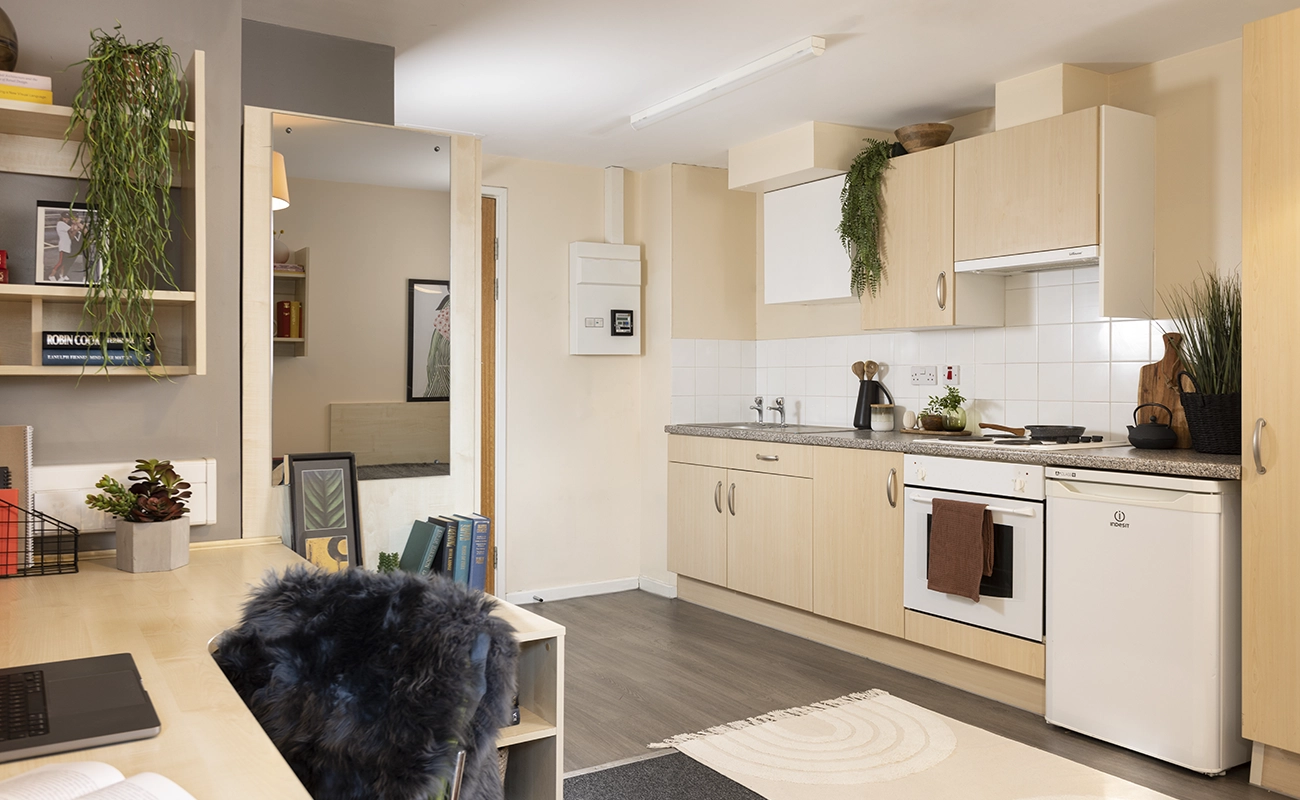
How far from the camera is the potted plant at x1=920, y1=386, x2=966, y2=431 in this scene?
13.9ft

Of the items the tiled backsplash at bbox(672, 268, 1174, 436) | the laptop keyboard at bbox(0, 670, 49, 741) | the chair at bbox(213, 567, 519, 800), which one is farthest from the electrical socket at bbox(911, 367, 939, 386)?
the laptop keyboard at bbox(0, 670, 49, 741)

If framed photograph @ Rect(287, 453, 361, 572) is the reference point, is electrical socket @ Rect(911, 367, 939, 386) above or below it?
above

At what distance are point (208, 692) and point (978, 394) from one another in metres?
3.61

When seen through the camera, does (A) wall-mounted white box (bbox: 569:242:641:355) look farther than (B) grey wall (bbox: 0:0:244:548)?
Yes

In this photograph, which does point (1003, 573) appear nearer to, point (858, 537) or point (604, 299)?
point (858, 537)

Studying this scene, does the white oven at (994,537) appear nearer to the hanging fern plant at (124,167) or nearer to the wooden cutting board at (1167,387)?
the wooden cutting board at (1167,387)

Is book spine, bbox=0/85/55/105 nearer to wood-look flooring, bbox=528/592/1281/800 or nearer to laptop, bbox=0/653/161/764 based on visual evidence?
laptop, bbox=0/653/161/764

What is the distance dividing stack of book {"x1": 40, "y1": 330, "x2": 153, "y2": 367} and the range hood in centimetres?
301

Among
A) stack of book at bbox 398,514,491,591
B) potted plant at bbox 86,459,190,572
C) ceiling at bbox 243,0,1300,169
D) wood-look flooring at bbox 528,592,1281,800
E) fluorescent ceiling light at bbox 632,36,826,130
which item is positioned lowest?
wood-look flooring at bbox 528,592,1281,800

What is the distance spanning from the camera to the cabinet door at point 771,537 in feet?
14.1

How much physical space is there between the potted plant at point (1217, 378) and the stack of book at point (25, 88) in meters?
3.31

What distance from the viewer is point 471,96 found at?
4090 mm

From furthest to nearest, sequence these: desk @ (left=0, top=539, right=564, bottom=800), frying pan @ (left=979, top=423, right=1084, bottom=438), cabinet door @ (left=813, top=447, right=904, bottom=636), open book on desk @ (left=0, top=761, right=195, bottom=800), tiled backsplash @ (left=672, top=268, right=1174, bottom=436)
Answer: cabinet door @ (left=813, top=447, right=904, bottom=636) < tiled backsplash @ (left=672, top=268, right=1174, bottom=436) < frying pan @ (left=979, top=423, right=1084, bottom=438) < desk @ (left=0, top=539, right=564, bottom=800) < open book on desk @ (left=0, top=761, right=195, bottom=800)

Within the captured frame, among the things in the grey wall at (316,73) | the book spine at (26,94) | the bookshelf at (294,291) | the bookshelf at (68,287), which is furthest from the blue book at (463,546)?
the grey wall at (316,73)
